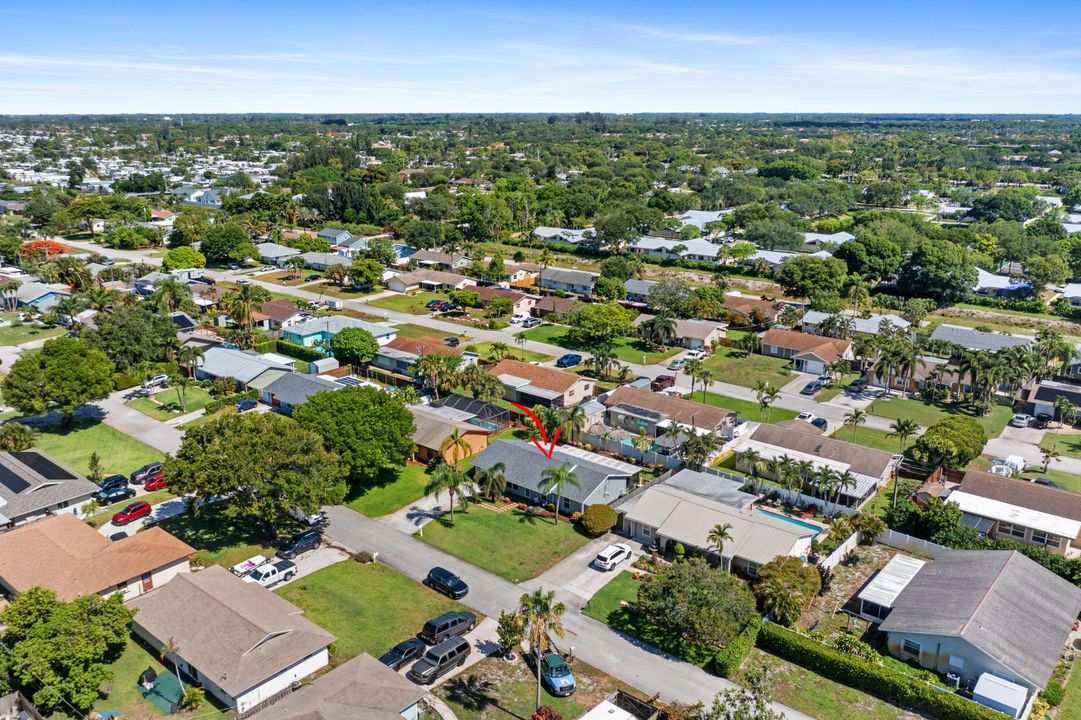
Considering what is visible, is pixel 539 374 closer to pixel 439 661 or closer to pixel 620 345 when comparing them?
pixel 620 345

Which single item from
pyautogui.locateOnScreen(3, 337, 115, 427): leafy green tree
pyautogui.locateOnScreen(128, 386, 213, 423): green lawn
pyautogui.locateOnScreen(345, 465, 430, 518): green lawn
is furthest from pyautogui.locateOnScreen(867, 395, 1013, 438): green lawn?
pyautogui.locateOnScreen(3, 337, 115, 427): leafy green tree

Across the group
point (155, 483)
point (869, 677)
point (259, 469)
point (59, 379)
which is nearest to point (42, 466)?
point (155, 483)

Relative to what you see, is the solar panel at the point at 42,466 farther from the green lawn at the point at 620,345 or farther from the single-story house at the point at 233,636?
the green lawn at the point at 620,345

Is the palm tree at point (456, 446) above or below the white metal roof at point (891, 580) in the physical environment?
above

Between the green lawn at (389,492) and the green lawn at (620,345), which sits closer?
the green lawn at (389,492)

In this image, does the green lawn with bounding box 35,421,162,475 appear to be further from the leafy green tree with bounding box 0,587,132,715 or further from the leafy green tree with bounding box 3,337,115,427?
the leafy green tree with bounding box 0,587,132,715

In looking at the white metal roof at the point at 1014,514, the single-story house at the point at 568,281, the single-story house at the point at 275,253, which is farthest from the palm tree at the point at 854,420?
the single-story house at the point at 275,253

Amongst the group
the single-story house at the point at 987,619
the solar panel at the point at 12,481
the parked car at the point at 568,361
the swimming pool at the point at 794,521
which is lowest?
the swimming pool at the point at 794,521

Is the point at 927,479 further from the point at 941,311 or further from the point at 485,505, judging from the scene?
the point at 941,311
